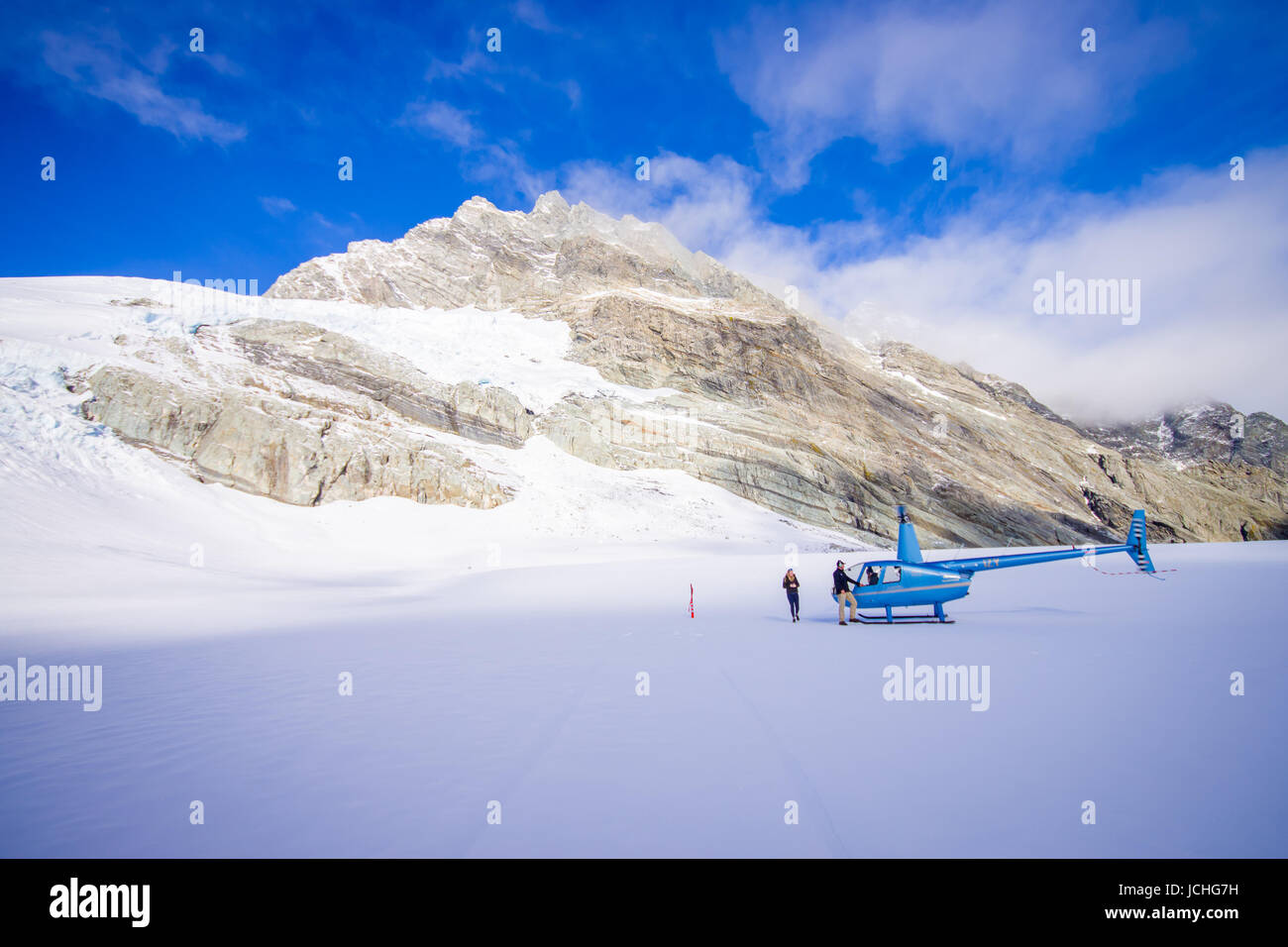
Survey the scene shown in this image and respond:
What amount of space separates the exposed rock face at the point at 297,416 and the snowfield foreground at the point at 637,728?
56.5ft

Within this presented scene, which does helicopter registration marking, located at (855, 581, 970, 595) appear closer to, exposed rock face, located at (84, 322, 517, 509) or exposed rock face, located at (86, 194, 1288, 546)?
exposed rock face, located at (84, 322, 517, 509)

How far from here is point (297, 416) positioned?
129 ft

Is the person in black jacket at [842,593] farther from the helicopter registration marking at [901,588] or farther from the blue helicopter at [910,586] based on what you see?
the helicopter registration marking at [901,588]

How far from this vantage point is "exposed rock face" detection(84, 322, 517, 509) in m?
34.5

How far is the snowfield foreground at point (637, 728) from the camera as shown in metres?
4.11

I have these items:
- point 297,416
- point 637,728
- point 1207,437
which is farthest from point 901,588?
point 1207,437

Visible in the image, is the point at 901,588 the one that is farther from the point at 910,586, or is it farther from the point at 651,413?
the point at 651,413

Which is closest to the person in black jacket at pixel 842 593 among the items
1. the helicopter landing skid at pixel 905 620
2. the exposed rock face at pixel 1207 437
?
the helicopter landing skid at pixel 905 620

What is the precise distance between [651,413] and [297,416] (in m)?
31.0
